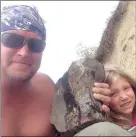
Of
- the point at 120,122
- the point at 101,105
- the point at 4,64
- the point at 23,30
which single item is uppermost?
the point at 23,30

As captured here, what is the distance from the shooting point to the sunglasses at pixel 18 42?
1.60m

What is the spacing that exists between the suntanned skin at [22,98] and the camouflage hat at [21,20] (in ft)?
0.08

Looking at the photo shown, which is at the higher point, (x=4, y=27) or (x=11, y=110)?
(x=4, y=27)

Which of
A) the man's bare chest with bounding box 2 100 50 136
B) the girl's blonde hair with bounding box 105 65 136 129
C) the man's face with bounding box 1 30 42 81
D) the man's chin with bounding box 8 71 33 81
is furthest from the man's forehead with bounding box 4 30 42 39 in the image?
the girl's blonde hair with bounding box 105 65 136 129

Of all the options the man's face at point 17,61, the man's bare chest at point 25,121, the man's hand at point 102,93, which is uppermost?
the man's face at point 17,61

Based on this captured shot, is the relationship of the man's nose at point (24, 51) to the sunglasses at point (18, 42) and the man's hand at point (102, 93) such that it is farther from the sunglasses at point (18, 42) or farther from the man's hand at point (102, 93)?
the man's hand at point (102, 93)

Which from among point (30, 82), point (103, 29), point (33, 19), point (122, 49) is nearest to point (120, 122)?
point (30, 82)

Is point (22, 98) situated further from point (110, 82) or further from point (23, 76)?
point (110, 82)

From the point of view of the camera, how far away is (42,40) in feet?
5.55

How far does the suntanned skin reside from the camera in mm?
1608

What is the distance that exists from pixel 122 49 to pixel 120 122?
247 cm

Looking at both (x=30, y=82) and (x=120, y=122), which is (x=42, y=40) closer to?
(x=30, y=82)

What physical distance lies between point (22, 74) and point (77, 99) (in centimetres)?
24

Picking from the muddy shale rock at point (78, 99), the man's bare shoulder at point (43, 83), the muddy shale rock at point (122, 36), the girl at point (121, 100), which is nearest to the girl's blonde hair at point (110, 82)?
the girl at point (121, 100)
